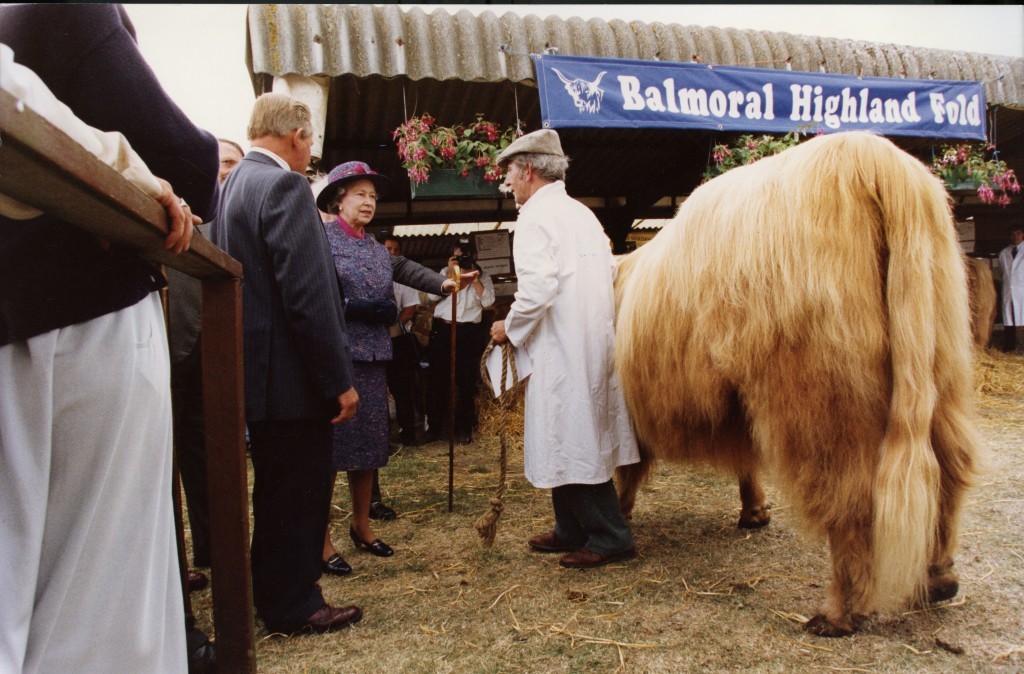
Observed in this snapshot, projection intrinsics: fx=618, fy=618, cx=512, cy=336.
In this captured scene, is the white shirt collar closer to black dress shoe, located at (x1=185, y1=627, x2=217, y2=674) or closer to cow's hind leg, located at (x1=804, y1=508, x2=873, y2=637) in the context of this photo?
black dress shoe, located at (x1=185, y1=627, x2=217, y2=674)

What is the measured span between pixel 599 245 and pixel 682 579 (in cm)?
150

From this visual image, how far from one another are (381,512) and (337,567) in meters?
0.85

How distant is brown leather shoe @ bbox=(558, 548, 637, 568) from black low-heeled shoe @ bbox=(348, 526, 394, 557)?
86 centimetres

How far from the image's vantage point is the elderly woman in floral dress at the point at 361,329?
2820mm

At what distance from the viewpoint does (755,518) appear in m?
3.13

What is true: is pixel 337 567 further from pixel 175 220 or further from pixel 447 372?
pixel 447 372

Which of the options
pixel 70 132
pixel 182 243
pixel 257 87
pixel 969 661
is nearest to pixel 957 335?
pixel 969 661

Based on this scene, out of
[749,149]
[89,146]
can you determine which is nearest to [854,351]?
[89,146]

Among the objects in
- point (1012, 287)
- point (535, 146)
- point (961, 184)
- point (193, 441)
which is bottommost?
point (193, 441)

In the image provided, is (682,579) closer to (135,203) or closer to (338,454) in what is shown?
(338,454)

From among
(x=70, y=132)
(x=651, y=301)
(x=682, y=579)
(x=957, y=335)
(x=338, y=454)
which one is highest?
(x=70, y=132)

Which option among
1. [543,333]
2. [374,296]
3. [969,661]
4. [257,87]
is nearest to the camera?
[969,661]

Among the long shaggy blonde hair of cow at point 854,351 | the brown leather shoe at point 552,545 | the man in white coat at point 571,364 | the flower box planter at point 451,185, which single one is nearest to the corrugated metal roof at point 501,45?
the flower box planter at point 451,185

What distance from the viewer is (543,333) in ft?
9.12
